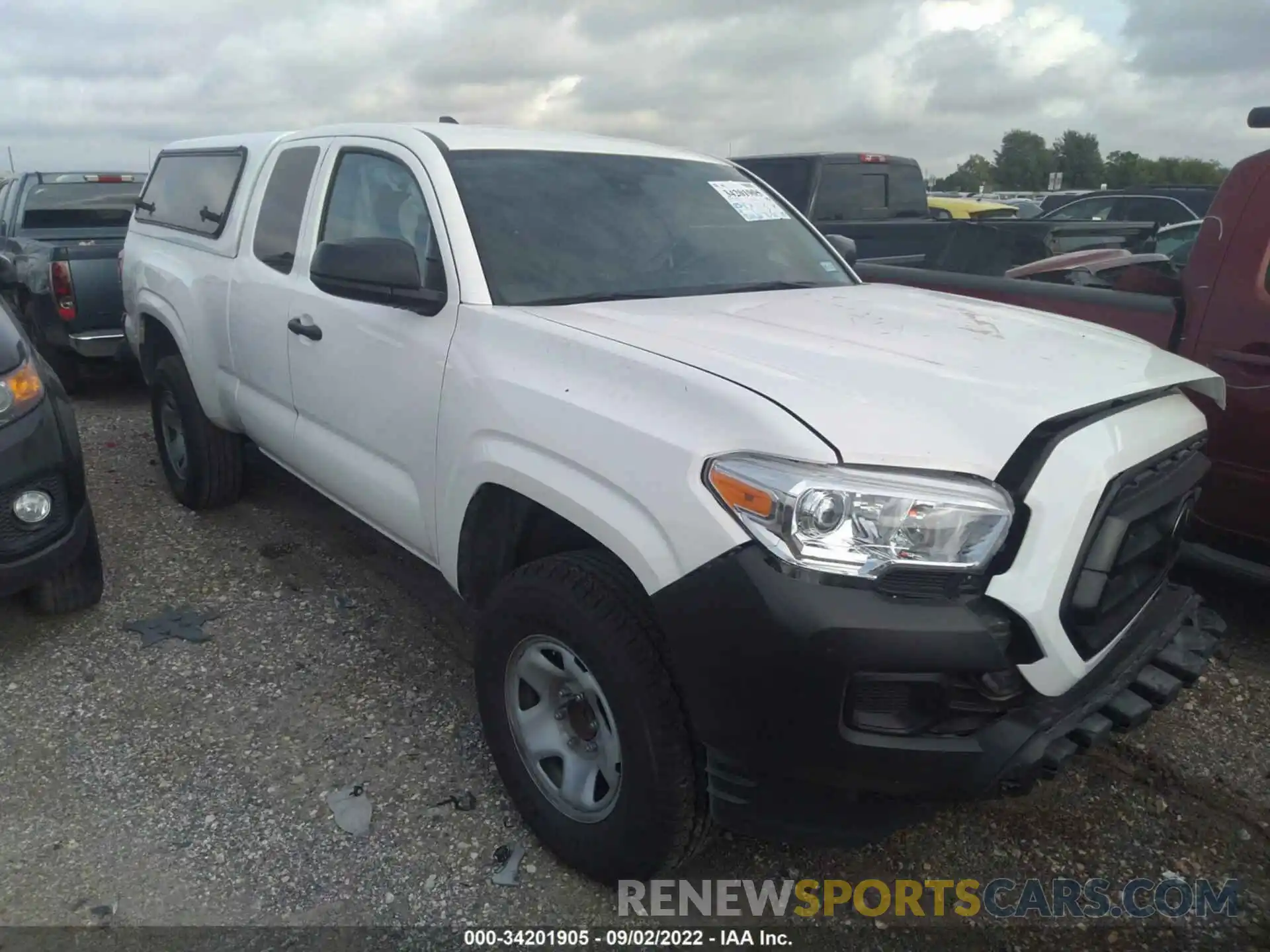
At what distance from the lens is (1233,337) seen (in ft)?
11.1

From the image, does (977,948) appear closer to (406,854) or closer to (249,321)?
(406,854)

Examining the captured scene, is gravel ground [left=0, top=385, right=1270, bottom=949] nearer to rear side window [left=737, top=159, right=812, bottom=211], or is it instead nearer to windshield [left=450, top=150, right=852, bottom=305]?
windshield [left=450, top=150, right=852, bottom=305]

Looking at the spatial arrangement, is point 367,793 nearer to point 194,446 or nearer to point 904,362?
point 904,362

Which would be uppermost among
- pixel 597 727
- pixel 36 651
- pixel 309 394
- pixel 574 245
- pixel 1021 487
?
pixel 574 245

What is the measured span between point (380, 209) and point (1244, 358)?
3.00 meters

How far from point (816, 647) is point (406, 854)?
143cm

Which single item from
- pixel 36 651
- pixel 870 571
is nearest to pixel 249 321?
pixel 36 651

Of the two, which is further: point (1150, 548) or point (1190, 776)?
point (1190, 776)

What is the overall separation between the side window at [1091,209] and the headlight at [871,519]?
11.2 metres

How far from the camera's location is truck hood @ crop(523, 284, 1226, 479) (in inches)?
78.0

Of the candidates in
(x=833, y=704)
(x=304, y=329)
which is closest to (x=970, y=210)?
(x=304, y=329)

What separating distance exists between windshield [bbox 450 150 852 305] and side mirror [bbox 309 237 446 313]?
0.67 ft

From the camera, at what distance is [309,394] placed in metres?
3.58

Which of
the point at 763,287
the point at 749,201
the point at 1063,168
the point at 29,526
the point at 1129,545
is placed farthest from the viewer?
the point at 1063,168
